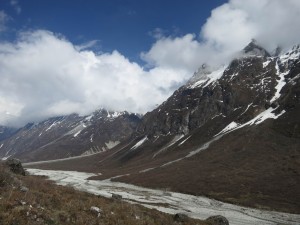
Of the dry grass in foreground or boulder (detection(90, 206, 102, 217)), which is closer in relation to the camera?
the dry grass in foreground

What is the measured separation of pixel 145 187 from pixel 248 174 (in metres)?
35.0

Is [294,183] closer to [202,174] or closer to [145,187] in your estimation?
[202,174]

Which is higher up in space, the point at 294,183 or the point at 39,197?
the point at 39,197

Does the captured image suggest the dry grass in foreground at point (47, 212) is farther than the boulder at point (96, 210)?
No

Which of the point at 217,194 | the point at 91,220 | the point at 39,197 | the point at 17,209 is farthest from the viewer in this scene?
the point at 217,194

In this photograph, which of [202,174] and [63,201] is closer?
[63,201]

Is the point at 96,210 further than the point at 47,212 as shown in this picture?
Yes

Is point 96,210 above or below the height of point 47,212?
below

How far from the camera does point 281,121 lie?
190 metres

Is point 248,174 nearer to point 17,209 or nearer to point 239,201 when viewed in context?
point 239,201

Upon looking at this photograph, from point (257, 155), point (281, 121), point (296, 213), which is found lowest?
point (296, 213)

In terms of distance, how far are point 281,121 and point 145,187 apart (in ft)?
304

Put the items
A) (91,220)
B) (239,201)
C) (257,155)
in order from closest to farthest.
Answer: (91,220)
(239,201)
(257,155)

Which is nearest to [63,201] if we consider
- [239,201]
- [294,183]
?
[239,201]
